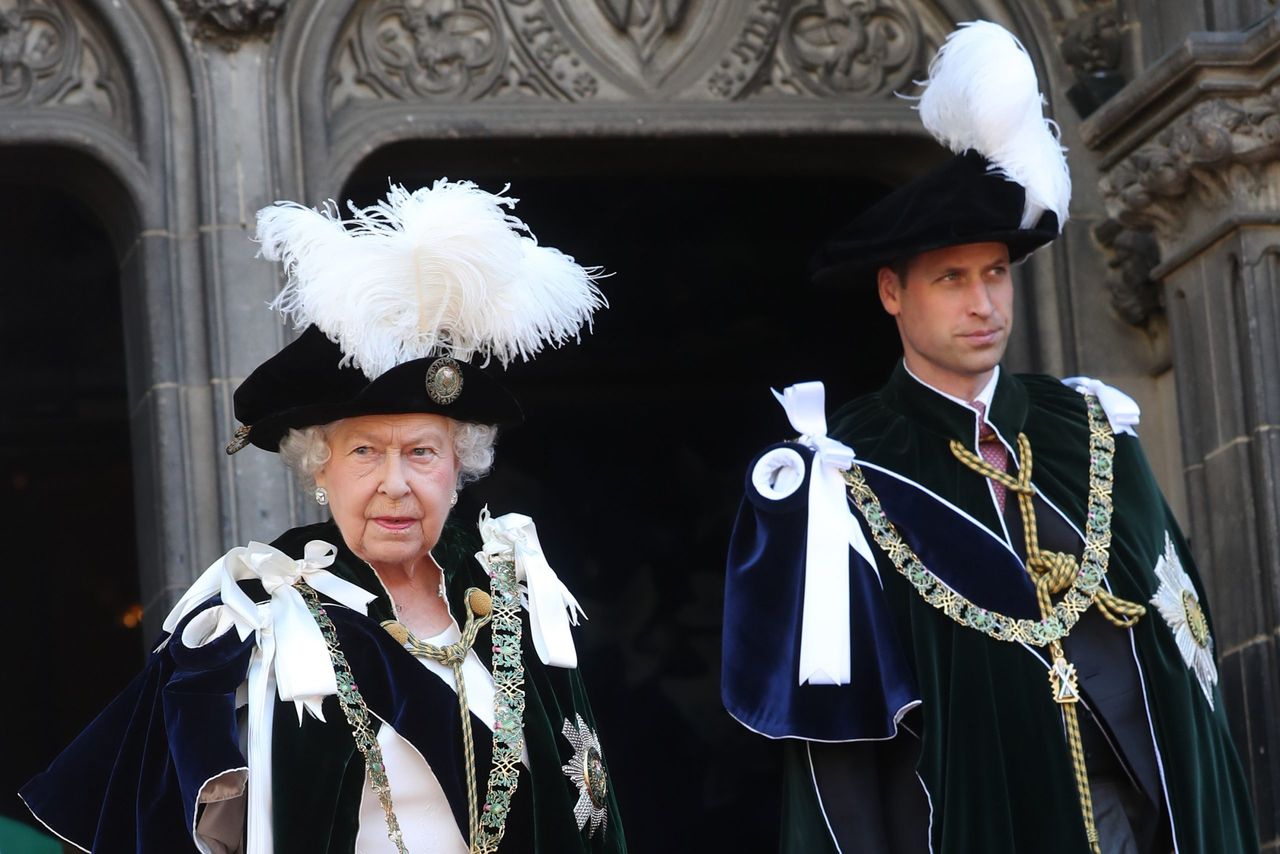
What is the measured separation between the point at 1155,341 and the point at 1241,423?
22.5 inches

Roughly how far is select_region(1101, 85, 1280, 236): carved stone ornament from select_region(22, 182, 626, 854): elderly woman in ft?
6.37

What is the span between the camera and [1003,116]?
5375 millimetres

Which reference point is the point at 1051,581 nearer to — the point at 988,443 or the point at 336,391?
the point at 988,443

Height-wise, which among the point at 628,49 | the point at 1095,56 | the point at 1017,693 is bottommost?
the point at 1017,693

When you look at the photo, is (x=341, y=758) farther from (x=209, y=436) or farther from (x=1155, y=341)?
(x=1155, y=341)

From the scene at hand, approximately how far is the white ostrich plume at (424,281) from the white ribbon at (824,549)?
19.1 inches

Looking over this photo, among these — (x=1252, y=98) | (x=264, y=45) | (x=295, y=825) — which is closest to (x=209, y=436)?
(x=264, y=45)

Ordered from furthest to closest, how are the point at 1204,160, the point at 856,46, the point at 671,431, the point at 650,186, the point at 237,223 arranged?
1. the point at 671,431
2. the point at 650,186
3. the point at 856,46
4. the point at 237,223
5. the point at 1204,160

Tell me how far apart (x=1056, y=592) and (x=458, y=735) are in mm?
1165

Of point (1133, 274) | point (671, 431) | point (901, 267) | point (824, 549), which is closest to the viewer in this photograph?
point (824, 549)

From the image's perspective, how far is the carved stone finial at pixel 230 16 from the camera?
22.0 ft

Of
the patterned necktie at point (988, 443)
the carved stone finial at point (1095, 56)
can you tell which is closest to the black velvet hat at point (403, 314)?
the patterned necktie at point (988, 443)

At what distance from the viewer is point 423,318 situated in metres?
5.05

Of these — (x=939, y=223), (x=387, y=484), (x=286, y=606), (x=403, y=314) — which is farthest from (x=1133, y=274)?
(x=286, y=606)
